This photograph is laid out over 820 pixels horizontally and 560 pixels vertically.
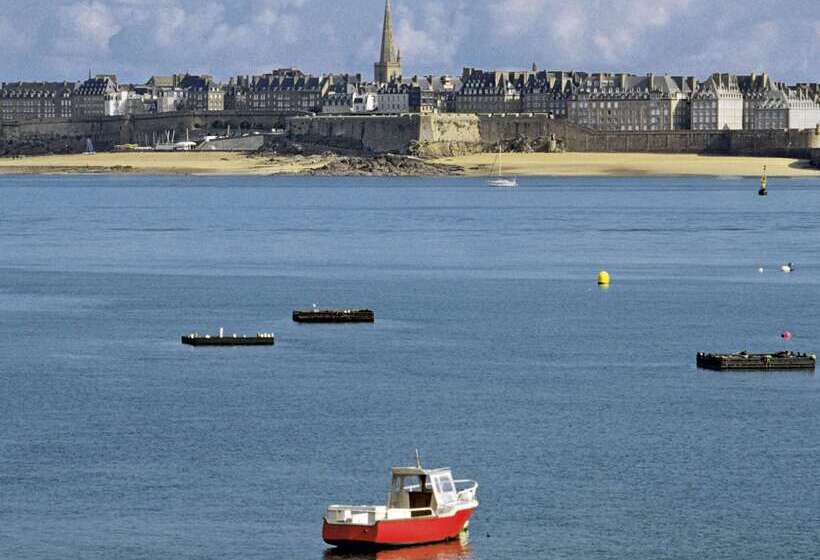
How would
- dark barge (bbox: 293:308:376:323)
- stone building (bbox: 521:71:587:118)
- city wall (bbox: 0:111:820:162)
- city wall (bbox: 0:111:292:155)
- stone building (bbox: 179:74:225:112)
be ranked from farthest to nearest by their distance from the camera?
1. stone building (bbox: 179:74:225:112)
2. city wall (bbox: 0:111:292:155)
3. stone building (bbox: 521:71:587:118)
4. city wall (bbox: 0:111:820:162)
5. dark barge (bbox: 293:308:376:323)

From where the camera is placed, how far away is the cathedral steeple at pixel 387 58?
189 metres

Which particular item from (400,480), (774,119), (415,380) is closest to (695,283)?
(415,380)

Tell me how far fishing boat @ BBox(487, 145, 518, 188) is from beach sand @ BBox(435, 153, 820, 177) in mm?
650

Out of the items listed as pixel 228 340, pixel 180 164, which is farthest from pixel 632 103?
pixel 228 340

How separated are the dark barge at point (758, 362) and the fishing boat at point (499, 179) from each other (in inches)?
3633

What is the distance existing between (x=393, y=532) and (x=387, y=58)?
170528 mm

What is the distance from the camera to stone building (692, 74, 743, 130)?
148500 mm

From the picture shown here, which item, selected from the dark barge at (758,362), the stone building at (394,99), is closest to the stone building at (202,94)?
the stone building at (394,99)

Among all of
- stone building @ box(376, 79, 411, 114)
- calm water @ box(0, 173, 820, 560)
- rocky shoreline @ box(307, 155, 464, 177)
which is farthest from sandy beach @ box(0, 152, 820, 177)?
calm water @ box(0, 173, 820, 560)

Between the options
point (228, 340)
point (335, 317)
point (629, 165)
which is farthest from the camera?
point (629, 165)

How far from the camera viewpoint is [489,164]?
142 meters

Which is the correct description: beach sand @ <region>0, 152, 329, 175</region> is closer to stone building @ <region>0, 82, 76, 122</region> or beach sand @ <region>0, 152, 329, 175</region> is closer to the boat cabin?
stone building @ <region>0, 82, 76, 122</region>

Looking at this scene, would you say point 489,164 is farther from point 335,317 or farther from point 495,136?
point 335,317

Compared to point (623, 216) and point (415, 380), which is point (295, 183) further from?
point (415, 380)
